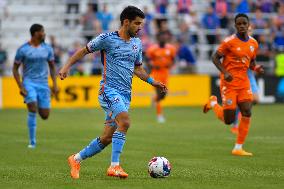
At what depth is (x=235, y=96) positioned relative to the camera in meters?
15.1

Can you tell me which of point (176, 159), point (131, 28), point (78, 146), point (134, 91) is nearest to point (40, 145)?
point (78, 146)

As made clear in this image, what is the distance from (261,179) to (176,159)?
304 centimetres

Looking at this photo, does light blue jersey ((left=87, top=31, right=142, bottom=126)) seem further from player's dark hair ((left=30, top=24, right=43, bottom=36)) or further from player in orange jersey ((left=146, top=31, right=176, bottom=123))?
player in orange jersey ((left=146, top=31, right=176, bottom=123))

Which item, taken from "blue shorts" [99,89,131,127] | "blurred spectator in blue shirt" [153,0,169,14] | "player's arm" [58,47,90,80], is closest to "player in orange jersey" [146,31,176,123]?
"blurred spectator in blue shirt" [153,0,169,14]

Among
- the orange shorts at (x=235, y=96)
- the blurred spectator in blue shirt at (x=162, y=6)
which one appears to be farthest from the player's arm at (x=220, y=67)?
the blurred spectator in blue shirt at (x=162, y=6)

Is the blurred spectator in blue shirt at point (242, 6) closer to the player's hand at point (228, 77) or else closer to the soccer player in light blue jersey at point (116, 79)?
the player's hand at point (228, 77)

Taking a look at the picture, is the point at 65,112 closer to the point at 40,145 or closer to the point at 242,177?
the point at 40,145

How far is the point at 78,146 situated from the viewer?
53.9ft

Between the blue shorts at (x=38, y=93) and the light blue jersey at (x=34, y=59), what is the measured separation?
0.10 metres

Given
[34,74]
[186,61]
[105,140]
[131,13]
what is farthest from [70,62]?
[186,61]

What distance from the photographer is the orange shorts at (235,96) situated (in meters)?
15.0

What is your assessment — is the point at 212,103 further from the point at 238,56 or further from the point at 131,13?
the point at 131,13

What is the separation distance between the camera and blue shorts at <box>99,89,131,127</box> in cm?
1113

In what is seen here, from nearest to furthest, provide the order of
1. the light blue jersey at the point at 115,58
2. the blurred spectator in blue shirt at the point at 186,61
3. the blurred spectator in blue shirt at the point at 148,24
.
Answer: the light blue jersey at the point at 115,58 → the blurred spectator in blue shirt at the point at 186,61 → the blurred spectator in blue shirt at the point at 148,24
